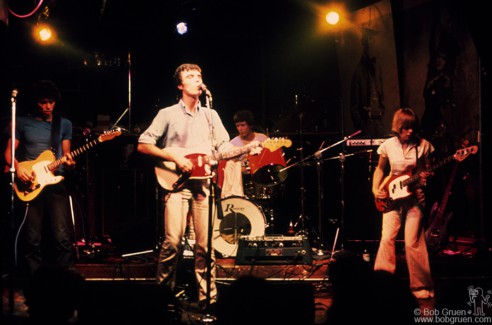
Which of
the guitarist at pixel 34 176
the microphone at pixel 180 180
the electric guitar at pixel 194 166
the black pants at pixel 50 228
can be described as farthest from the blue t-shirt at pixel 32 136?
the microphone at pixel 180 180

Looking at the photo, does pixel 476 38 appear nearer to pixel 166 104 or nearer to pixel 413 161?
pixel 413 161

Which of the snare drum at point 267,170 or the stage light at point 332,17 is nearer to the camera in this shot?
the snare drum at point 267,170

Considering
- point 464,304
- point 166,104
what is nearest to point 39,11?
point 166,104

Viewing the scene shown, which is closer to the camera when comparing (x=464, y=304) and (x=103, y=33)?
(x=464, y=304)

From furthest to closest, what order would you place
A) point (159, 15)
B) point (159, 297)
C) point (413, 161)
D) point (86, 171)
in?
point (159, 15) < point (86, 171) < point (413, 161) < point (159, 297)

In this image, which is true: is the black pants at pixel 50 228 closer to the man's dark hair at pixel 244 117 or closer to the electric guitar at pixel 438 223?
the man's dark hair at pixel 244 117

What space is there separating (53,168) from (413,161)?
4.69 metres

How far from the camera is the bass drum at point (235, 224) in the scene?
8.63 meters

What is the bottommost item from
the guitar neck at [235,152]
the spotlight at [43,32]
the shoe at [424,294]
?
the shoe at [424,294]

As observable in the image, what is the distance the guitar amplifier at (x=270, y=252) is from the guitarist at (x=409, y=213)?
1.17 meters

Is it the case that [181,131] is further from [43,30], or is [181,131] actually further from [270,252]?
[43,30]

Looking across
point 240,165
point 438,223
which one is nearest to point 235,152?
point 240,165

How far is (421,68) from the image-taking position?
9.91 meters

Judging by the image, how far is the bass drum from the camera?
8633 millimetres
